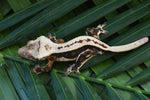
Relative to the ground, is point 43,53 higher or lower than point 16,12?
lower

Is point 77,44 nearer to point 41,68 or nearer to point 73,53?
point 73,53

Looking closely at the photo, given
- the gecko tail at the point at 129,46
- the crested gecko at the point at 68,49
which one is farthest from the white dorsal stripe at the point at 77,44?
the gecko tail at the point at 129,46

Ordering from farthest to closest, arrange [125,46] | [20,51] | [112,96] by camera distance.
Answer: [125,46]
[20,51]
[112,96]

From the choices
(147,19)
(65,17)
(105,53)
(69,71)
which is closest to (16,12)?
(65,17)

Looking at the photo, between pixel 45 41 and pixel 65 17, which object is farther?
pixel 65 17

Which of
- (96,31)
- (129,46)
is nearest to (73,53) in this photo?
(96,31)

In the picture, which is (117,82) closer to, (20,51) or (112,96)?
(112,96)

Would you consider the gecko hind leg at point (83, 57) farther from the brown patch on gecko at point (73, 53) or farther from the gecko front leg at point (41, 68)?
the gecko front leg at point (41, 68)
